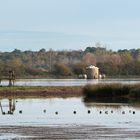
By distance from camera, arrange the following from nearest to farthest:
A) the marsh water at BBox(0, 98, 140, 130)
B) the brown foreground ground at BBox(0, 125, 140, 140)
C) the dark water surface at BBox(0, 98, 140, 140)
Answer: the brown foreground ground at BBox(0, 125, 140, 140), the dark water surface at BBox(0, 98, 140, 140), the marsh water at BBox(0, 98, 140, 130)

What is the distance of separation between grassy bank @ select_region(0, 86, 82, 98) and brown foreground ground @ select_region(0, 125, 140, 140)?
3163cm

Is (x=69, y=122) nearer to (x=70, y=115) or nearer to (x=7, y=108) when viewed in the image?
(x=70, y=115)

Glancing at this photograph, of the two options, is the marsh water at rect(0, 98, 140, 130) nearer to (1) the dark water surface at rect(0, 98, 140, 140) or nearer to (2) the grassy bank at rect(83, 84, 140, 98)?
(1) the dark water surface at rect(0, 98, 140, 140)

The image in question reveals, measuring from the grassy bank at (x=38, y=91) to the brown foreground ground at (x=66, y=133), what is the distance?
31.6m

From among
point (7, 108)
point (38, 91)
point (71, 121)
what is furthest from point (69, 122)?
point (38, 91)

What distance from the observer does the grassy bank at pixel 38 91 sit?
212ft

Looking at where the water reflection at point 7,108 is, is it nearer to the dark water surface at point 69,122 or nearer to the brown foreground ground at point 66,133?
the dark water surface at point 69,122

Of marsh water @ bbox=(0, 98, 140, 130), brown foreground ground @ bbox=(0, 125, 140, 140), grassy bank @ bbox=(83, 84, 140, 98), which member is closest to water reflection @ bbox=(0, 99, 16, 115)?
marsh water @ bbox=(0, 98, 140, 130)

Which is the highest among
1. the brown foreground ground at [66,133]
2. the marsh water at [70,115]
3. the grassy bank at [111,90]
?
the grassy bank at [111,90]

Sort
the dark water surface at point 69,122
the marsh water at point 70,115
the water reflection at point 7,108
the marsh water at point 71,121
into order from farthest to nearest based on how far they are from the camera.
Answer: the water reflection at point 7,108, the marsh water at point 70,115, the marsh water at point 71,121, the dark water surface at point 69,122

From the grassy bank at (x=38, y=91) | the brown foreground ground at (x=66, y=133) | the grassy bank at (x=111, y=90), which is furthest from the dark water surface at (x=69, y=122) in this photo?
the grassy bank at (x=38, y=91)

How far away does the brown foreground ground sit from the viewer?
27609 mm

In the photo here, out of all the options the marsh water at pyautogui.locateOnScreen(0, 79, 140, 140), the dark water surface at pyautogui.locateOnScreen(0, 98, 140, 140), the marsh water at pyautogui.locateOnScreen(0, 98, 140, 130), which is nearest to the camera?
the dark water surface at pyautogui.locateOnScreen(0, 98, 140, 140)

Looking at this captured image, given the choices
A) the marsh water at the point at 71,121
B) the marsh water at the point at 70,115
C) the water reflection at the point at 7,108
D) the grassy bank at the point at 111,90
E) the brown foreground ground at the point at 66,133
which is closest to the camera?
the brown foreground ground at the point at 66,133
